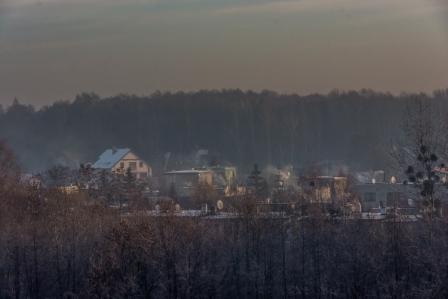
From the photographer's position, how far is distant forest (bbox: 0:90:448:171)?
56.5 meters

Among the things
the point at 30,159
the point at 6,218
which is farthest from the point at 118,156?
the point at 6,218

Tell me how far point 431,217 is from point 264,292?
3165mm

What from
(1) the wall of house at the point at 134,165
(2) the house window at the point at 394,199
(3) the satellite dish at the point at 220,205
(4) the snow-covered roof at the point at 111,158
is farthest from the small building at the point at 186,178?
(2) the house window at the point at 394,199

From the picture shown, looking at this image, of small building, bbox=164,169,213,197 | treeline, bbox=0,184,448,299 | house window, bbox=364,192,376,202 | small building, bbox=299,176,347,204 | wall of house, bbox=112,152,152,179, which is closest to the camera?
treeline, bbox=0,184,448,299

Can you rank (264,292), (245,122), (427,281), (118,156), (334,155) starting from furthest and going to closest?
(245,122), (334,155), (118,156), (264,292), (427,281)

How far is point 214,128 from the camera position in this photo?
62.7 m

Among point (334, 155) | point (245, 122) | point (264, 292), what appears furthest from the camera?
point (245, 122)

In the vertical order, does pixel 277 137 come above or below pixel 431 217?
above

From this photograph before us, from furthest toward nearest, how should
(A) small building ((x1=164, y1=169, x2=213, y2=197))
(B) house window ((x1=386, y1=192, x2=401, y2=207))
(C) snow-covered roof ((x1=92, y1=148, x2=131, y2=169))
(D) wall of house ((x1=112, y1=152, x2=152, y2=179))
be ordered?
(D) wall of house ((x1=112, y1=152, x2=152, y2=179)), (C) snow-covered roof ((x1=92, y1=148, x2=131, y2=169)), (A) small building ((x1=164, y1=169, x2=213, y2=197)), (B) house window ((x1=386, y1=192, x2=401, y2=207))

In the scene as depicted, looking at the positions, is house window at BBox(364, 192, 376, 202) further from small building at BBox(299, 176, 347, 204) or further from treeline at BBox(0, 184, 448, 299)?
treeline at BBox(0, 184, 448, 299)

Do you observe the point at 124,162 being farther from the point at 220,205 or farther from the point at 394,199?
the point at 394,199

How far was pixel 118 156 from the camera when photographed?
44.7 metres

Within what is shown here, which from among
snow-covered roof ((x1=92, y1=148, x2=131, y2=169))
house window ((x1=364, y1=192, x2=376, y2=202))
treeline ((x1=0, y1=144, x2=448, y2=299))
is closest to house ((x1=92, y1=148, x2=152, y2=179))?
snow-covered roof ((x1=92, y1=148, x2=131, y2=169))

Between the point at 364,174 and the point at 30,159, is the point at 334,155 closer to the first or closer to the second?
the point at 364,174
